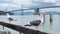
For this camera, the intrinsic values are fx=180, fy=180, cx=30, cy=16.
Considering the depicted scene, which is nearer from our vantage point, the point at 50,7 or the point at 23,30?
the point at 23,30

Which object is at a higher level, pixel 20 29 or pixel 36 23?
pixel 20 29

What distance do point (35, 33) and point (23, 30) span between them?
0.12 meters

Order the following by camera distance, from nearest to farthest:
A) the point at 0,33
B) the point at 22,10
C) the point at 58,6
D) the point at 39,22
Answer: the point at 0,33 < the point at 39,22 < the point at 58,6 < the point at 22,10

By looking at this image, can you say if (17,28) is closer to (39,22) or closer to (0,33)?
(0,33)

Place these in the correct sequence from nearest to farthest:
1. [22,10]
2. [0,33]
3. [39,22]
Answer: [0,33] → [39,22] → [22,10]

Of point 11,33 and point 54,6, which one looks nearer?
point 11,33

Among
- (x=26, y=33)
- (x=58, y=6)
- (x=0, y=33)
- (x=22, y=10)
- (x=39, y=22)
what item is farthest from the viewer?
(x=22, y=10)

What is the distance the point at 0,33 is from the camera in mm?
5352

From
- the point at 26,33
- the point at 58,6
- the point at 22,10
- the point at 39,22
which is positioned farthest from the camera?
the point at 22,10

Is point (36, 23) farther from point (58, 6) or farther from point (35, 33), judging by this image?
point (58, 6)

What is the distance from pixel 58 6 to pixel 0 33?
25.9 m

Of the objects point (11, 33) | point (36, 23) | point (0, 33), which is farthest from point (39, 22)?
point (0, 33)

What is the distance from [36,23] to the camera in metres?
8.13

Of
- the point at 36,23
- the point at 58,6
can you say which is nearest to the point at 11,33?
the point at 36,23
